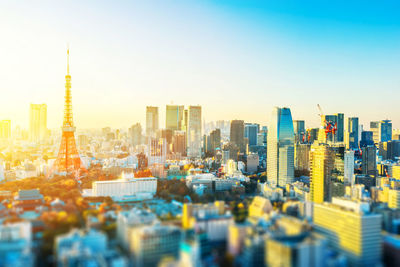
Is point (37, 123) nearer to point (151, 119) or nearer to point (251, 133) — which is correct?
point (151, 119)

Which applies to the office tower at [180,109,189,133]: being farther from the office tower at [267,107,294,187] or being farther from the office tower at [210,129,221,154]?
the office tower at [267,107,294,187]

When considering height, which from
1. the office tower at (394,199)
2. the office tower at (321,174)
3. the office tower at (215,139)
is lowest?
the office tower at (394,199)

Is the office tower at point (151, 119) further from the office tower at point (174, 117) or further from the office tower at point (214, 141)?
the office tower at point (214, 141)

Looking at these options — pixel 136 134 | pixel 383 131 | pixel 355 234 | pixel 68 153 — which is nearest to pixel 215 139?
pixel 136 134

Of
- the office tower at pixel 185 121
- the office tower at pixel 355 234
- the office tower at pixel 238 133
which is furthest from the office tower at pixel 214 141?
the office tower at pixel 355 234

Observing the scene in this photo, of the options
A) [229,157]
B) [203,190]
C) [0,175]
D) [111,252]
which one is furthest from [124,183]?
[229,157]

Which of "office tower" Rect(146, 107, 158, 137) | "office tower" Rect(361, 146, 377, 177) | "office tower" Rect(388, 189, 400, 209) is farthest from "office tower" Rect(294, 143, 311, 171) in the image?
"office tower" Rect(146, 107, 158, 137)

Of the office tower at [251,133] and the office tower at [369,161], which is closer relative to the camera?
the office tower at [369,161]
